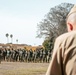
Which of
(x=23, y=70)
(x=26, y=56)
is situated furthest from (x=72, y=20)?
(x=26, y=56)

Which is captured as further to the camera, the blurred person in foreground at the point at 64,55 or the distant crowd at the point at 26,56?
the distant crowd at the point at 26,56

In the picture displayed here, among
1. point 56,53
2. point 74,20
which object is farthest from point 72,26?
point 56,53

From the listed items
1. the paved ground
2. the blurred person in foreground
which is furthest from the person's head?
the paved ground

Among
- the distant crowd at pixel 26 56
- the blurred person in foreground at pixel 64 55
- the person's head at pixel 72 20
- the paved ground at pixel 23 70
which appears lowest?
the distant crowd at pixel 26 56

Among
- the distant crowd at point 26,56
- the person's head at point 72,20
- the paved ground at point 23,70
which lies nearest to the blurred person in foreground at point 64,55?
the person's head at point 72,20

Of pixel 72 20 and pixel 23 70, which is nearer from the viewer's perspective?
pixel 72 20

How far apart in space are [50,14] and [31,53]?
1387 cm

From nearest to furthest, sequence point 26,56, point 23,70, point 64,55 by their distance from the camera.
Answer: point 64,55 < point 23,70 < point 26,56

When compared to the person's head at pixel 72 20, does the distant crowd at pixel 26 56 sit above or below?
below

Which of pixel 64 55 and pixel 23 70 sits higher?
pixel 64 55

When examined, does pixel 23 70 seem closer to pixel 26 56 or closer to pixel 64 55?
pixel 26 56

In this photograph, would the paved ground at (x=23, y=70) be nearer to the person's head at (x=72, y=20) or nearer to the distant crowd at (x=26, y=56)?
the distant crowd at (x=26, y=56)

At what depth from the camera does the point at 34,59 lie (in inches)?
1300

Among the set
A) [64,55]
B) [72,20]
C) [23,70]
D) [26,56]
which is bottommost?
[26,56]
